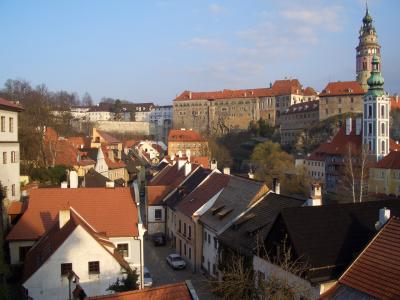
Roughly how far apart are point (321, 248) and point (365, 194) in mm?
49486

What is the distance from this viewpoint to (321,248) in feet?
52.2

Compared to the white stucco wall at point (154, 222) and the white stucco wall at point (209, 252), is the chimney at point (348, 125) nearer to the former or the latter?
the white stucco wall at point (154, 222)

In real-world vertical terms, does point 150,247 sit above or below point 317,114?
below

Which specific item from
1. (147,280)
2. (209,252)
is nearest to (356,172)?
(209,252)

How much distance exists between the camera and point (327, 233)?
53.8 ft

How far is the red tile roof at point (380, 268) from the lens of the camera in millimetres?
13247

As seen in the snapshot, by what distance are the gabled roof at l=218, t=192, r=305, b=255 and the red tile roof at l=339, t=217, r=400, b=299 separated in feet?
20.1

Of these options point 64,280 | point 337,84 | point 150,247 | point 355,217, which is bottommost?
point 150,247

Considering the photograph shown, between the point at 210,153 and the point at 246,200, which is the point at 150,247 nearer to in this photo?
the point at 246,200

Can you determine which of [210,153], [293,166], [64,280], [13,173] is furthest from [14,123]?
[210,153]

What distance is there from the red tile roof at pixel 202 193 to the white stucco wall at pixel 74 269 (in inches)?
467

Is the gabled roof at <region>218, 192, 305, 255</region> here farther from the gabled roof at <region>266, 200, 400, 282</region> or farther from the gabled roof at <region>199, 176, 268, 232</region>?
the gabled roof at <region>266, 200, 400, 282</region>

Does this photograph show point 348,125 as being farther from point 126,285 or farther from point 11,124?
point 126,285

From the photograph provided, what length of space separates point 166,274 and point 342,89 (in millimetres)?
95155
